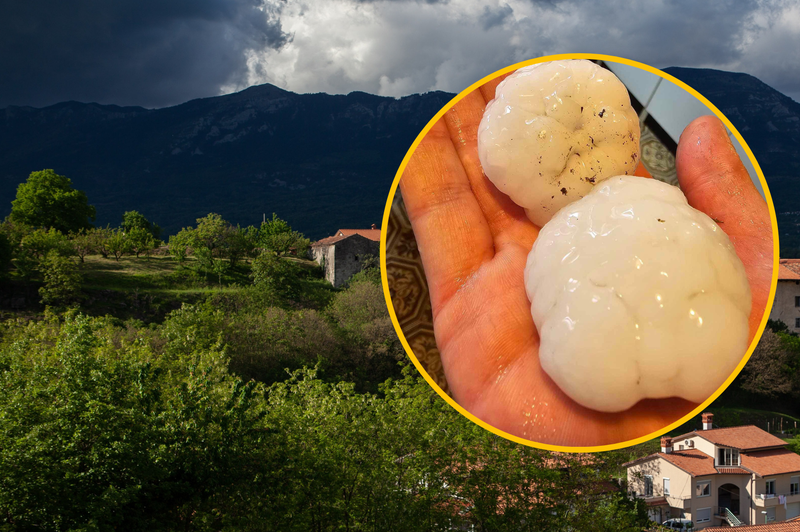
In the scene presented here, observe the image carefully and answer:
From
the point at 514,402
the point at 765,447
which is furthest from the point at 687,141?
the point at 765,447

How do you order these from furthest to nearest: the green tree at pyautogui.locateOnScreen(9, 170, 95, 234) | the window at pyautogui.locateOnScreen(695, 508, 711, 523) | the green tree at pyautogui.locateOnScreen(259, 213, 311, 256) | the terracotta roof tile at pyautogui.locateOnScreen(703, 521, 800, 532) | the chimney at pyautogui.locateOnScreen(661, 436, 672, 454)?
the green tree at pyautogui.locateOnScreen(259, 213, 311, 256) < the green tree at pyautogui.locateOnScreen(9, 170, 95, 234) < the chimney at pyautogui.locateOnScreen(661, 436, 672, 454) < the window at pyautogui.locateOnScreen(695, 508, 711, 523) < the terracotta roof tile at pyautogui.locateOnScreen(703, 521, 800, 532)

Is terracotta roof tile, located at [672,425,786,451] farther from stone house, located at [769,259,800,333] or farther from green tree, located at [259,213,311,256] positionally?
green tree, located at [259,213,311,256]

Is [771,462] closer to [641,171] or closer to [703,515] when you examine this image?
[703,515]

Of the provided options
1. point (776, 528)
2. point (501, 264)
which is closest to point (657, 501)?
point (776, 528)

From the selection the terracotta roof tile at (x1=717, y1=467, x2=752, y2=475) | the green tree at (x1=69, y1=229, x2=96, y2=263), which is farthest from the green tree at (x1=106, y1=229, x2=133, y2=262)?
the terracotta roof tile at (x1=717, y1=467, x2=752, y2=475)

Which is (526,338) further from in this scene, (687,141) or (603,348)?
(687,141)

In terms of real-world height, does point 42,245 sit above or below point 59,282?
above
